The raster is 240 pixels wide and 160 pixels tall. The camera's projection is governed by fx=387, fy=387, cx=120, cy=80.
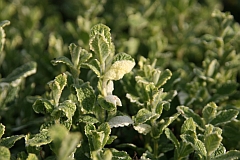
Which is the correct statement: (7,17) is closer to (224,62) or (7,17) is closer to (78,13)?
(78,13)

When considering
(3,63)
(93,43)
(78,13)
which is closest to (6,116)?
(3,63)

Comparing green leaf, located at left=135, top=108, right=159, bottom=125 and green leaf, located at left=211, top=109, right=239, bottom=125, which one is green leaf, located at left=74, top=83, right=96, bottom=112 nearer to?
green leaf, located at left=135, top=108, right=159, bottom=125

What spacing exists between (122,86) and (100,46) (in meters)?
0.35

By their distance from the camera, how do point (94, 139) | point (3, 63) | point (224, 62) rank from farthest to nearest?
point (3, 63), point (224, 62), point (94, 139)

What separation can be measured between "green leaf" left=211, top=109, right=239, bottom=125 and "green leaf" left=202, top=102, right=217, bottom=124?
0.06 ft

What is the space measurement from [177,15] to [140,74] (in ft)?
2.48

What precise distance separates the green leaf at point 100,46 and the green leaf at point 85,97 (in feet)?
0.35

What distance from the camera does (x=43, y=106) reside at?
1.26 metres

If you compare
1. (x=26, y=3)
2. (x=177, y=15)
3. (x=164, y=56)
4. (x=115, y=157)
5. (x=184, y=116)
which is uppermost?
(x=26, y=3)

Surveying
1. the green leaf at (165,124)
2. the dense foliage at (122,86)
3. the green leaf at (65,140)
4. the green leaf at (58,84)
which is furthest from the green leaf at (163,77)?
the green leaf at (65,140)

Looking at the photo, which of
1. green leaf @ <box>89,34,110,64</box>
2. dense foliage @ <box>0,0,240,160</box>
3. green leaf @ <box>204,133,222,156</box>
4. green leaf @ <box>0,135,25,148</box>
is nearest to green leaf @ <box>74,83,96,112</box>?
dense foliage @ <box>0,0,240,160</box>

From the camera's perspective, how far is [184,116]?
135 centimetres

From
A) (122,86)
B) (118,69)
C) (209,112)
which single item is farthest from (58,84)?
(209,112)

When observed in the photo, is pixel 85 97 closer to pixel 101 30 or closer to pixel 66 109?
pixel 66 109
